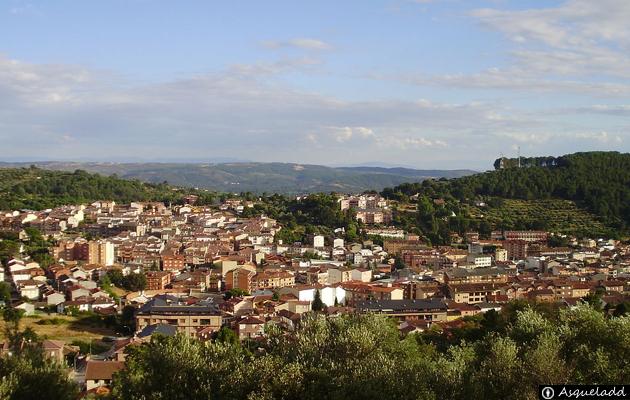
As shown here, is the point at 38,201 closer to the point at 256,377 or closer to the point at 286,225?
the point at 286,225

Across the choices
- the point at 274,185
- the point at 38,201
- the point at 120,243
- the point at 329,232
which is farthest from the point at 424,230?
the point at 274,185

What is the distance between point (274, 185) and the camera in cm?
18188

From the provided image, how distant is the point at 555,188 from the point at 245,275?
135 feet

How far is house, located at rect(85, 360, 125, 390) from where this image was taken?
18.4 metres

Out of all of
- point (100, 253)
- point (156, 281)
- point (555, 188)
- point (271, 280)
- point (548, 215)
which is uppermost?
point (555, 188)

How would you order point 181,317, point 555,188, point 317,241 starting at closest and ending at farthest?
point 181,317 → point 317,241 → point 555,188

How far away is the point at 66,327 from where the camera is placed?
27.1 meters

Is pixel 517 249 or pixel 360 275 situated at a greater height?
pixel 517 249

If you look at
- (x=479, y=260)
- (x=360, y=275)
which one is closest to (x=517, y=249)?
(x=479, y=260)

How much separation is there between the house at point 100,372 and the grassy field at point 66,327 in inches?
244

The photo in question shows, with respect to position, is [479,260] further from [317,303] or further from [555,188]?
[555,188]

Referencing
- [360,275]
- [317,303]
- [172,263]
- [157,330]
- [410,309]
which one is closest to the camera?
[157,330]

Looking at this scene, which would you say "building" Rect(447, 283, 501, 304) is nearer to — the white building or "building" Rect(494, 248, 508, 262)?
"building" Rect(494, 248, 508, 262)

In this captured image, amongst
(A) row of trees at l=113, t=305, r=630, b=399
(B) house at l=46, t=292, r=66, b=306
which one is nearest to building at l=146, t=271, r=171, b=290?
(B) house at l=46, t=292, r=66, b=306
